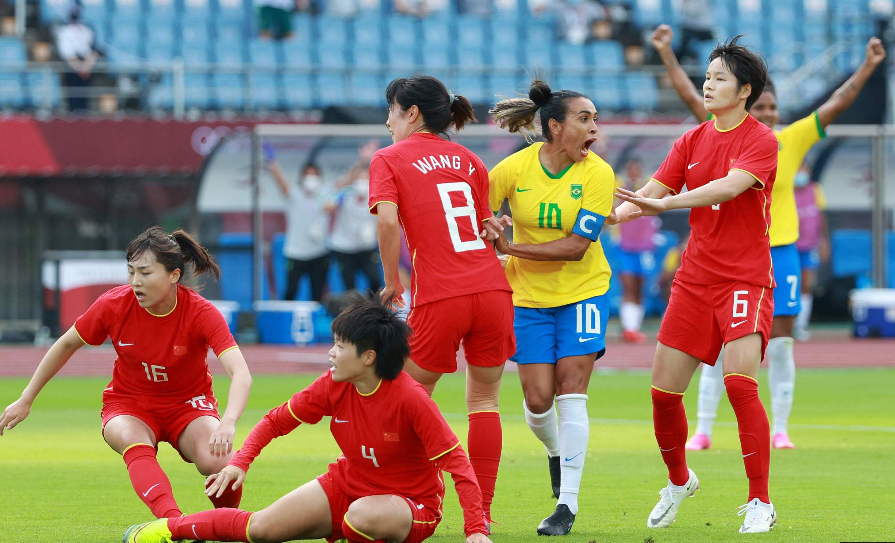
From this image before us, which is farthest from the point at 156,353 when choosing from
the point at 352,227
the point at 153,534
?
the point at 352,227

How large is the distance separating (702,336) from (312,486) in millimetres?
1934

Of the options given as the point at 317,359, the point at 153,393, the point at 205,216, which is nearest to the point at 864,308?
the point at 317,359

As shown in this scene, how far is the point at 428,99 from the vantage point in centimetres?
554

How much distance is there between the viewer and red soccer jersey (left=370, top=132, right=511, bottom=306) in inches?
A: 212

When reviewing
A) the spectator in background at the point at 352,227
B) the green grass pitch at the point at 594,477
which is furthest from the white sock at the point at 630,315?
the green grass pitch at the point at 594,477

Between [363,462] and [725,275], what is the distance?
187cm

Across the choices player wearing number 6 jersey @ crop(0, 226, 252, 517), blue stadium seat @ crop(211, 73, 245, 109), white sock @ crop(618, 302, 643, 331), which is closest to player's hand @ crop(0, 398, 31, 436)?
player wearing number 6 jersey @ crop(0, 226, 252, 517)

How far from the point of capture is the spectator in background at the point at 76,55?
1945cm

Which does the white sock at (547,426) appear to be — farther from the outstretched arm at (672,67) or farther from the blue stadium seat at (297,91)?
the blue stadium seat at (297,91)

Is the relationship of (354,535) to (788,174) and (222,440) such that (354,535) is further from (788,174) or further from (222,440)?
(788,174)

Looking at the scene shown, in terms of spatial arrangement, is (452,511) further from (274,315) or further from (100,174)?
(100,174)

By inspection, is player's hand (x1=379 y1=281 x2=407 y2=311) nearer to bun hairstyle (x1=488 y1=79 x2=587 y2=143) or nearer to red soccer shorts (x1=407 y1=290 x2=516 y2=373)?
red soccer shorts (x1=407 y1=290 x2=516 y2=373)

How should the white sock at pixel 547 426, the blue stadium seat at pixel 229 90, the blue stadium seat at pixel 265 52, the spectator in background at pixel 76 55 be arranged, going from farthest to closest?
1. the blue stadium seat at pixel 265 52
2. the blue stadium seat at pixel 229 90
3. the spectator in background at pixel 76 55
4. the white sock at pixel 547 426

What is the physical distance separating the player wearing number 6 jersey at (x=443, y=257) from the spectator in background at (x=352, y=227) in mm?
12803
